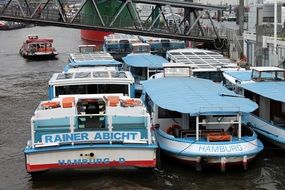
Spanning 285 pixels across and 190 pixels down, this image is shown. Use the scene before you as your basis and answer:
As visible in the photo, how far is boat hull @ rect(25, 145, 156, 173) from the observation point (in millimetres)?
17375

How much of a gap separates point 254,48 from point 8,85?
17.9 m

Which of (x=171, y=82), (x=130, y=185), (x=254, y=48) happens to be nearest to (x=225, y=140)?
(x=130, y=185)

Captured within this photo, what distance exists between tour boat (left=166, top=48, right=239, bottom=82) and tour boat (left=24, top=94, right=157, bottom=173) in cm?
1178

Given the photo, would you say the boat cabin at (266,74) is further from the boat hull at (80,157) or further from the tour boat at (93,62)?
the tour boat at (93,62)

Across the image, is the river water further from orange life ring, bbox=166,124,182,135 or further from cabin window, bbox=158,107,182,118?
cabin window, bbox=158,107,182,118

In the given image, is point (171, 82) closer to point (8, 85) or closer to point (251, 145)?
point (251, 145)

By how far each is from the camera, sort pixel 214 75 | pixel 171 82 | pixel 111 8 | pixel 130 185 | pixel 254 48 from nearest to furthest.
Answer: pixel 130 185 < pixel 171 82 < pixel 214 75 < pixel 254 48 < pixel 111 8

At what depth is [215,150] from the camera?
18281 mm

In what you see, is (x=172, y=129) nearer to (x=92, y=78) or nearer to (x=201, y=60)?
(x=92, y=78)

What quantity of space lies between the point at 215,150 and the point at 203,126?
6.60 feet

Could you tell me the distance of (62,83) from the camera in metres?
22.2

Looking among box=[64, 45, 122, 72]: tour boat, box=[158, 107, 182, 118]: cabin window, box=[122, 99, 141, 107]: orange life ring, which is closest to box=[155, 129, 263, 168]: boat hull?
box=[122, 99, 141, 107]: orange life ring

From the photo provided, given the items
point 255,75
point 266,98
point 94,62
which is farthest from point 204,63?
point 266,98

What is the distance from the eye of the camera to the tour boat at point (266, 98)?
68.4 feet
